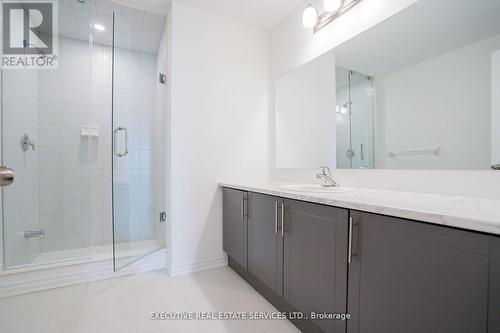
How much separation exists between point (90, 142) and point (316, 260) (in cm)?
267

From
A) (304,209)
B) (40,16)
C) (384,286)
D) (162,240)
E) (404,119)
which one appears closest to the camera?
(384,286)

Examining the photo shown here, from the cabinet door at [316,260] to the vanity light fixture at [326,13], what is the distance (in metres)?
1.47

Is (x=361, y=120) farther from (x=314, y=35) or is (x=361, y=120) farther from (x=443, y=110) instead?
(x=314, y=35)

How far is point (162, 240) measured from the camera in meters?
2.20

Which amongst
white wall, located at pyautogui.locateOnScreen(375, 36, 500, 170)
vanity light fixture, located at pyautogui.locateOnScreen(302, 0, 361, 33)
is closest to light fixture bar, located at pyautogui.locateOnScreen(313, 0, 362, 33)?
vanity light fixture, located at pyautogui.locateOnScreen(302, 0, 361, 33)

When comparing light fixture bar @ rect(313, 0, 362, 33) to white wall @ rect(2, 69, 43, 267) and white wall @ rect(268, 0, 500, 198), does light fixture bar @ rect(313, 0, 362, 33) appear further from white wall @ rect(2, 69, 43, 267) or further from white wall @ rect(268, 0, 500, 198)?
white wall @ rect(2, 69, 43, 267)

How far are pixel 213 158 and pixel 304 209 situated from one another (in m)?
1.23

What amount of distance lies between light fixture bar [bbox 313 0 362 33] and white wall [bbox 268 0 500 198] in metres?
0.03

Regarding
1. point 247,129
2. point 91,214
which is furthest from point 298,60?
point 91,214

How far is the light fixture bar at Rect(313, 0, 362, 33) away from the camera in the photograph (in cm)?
156

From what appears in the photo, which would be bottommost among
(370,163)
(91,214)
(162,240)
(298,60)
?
(162,240)

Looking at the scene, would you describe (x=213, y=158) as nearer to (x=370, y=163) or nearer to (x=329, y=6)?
→ (x=370, y=163)

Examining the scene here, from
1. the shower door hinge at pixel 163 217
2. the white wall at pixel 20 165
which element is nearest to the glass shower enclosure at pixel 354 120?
the shower door hinge at pixel 163 217

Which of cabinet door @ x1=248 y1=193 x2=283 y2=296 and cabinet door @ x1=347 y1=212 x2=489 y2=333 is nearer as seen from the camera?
cabinet door @ x1=347 y1=212 x2=489 y2=333
